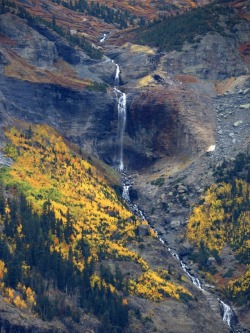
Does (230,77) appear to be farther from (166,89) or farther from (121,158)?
(121,158)

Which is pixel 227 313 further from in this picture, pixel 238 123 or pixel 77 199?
pixel 238 123

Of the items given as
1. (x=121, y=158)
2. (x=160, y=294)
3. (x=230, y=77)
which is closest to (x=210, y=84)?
(x=230, y=77)

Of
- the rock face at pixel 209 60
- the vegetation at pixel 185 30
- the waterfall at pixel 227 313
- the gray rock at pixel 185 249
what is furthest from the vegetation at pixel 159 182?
the vegetation at pixel 185 30

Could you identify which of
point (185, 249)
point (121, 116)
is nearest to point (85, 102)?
point (121, 116)

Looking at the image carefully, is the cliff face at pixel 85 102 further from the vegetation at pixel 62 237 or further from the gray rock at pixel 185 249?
the gray rock at pixel 185 249

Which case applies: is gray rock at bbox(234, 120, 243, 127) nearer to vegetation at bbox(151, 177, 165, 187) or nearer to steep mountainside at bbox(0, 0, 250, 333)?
steep mountainside at bbox(0, 0, 250, 333)

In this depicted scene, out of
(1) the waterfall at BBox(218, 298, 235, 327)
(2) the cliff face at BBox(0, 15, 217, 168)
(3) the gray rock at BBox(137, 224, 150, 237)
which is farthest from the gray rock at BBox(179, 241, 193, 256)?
(2) the cliff face at BBox(0, 15, 217, 168)
